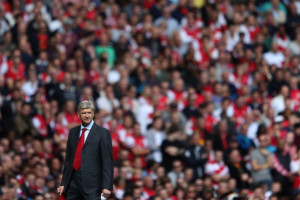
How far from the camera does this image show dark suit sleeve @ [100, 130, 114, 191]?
34.3 ft

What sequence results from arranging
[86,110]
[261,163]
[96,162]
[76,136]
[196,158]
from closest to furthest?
[86,110] → [96,162] → [76,136] → [196,158] → [261,163]

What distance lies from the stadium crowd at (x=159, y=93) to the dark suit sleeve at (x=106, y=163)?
3.78 meters

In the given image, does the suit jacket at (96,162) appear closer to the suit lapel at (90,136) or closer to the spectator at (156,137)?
the suit lapel at (90,136)

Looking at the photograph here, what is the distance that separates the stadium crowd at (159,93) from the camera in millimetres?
15477

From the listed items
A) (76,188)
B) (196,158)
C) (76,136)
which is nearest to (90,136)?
(76,136)

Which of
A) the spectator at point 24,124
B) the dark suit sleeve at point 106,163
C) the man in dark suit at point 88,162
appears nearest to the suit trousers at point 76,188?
the man in dark suit at point 88,162

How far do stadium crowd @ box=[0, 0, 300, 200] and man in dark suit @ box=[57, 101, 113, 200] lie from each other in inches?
137

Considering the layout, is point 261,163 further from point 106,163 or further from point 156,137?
point 106,163

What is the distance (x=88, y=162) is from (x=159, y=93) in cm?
752

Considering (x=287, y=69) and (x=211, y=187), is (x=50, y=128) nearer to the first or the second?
(x=211, y=187)

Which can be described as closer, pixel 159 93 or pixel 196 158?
pixel 196 158

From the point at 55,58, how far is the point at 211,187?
4833 millimetres

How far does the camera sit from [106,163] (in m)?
10.5

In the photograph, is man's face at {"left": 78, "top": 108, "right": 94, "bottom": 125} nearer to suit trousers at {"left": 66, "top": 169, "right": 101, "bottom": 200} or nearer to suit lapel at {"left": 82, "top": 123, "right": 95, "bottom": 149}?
suit lapel at {"left": 82, "top": 123, "right": 95, "bottom": 149}
